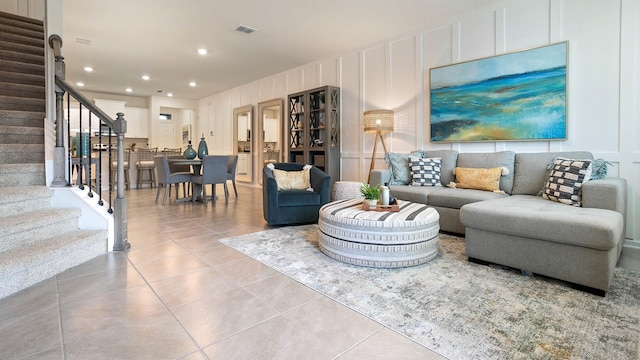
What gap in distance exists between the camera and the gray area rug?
152 centimetres

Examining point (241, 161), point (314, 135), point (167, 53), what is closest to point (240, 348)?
point (314, 135)

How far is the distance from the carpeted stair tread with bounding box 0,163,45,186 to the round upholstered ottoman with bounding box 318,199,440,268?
276 cm

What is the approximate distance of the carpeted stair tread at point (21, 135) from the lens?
321 centimetres

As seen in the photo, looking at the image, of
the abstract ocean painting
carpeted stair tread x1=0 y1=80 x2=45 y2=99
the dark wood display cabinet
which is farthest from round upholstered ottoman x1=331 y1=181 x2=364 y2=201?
carpeted stair tread x1=0 y1=80 x2=45 y2=99

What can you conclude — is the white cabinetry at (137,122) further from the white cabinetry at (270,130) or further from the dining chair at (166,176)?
the dining chair at (166,176)

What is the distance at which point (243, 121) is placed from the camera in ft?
31.4

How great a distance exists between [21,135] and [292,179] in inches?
114

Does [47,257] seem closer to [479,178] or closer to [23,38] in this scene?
[479,178]

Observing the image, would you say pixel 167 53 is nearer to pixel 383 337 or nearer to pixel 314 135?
pixel 314 135

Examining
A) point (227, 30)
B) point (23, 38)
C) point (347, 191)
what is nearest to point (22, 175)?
point (23, 38)

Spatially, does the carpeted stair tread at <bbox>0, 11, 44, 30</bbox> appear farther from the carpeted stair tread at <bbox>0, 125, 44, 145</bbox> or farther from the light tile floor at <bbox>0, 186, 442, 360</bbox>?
the light tile floor at <bbox>0, 186, 442, 360</bbox>

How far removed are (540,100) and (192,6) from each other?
432cm

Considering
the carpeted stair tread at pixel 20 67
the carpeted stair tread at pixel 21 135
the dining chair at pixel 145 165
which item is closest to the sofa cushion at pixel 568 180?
the carpeted stair tread at pixel 21 135

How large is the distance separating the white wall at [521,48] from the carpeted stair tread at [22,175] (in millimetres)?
4276
